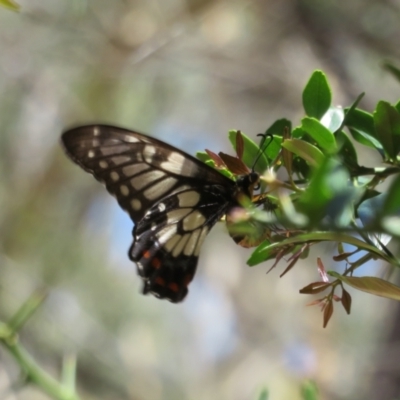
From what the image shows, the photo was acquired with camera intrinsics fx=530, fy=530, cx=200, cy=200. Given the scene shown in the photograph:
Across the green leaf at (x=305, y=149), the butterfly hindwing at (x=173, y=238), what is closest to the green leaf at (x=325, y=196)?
the green leaf at (x=305, y=149)

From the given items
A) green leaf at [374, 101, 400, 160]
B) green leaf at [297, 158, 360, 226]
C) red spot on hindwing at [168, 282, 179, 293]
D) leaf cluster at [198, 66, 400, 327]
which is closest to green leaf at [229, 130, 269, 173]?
leaf cluster at [198, 66, 400, 327]

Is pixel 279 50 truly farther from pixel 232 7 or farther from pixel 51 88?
pixel 51 88

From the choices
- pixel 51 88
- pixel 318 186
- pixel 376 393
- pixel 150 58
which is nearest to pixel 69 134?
pixel 318 186

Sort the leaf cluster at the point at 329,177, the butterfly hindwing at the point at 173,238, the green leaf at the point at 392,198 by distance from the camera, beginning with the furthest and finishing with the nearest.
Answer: the butterfly hindwing at the point at 173,238
the leaf cluster at the point at 329,177
the green leaf at the point at 392,198

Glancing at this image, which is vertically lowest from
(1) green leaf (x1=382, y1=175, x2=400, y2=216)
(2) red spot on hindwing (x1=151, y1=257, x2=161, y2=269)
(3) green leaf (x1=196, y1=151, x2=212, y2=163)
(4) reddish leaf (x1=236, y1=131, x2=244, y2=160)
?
(2) red spot on hindwing (x1=151, y1=257, x2=161, y2=269)

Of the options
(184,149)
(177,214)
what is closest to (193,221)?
(177,214)

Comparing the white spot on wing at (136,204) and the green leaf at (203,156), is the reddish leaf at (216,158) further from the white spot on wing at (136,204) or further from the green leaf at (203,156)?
the white spot on wing at (136,204)

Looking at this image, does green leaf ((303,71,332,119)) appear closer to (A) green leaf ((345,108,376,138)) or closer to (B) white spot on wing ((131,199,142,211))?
(A) green leaf ((345,108,376,138))

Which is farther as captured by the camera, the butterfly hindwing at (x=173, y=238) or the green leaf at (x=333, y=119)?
the butterfly hindwing at (x=173, y=238)
